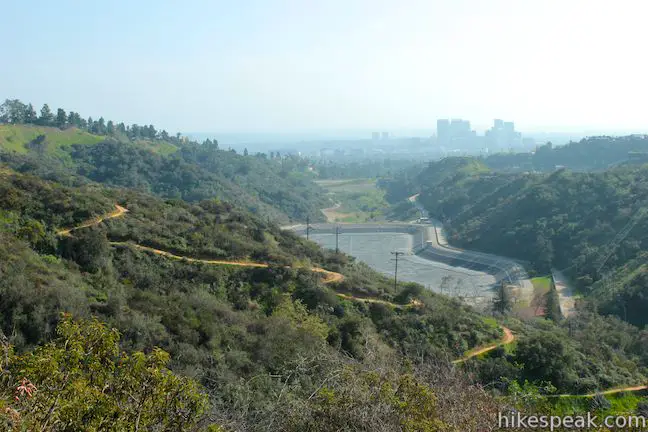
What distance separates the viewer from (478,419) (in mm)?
4188

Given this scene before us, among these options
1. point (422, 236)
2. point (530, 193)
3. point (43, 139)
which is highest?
point (43, 139)

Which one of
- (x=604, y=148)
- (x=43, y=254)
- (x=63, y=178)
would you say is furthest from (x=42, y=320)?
(x=604, y=148)

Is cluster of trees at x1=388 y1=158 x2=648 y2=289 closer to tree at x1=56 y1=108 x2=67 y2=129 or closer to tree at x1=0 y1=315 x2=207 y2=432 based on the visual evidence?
tree at x1=0 y1=315 x2=207 y2=432

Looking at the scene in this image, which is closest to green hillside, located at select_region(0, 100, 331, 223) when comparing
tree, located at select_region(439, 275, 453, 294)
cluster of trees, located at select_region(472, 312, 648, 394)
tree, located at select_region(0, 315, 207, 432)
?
tree, located at select_region(439, 275, 453, 294)

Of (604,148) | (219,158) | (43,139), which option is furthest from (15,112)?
(604,148)

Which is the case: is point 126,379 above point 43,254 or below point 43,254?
above

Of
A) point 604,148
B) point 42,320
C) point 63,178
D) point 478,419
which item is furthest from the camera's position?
point 604,148

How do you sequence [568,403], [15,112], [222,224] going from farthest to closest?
1. [15,112]
2. [222,224]
3. [568,403]

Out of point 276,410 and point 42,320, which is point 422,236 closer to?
point 42,320

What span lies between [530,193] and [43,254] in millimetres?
35165

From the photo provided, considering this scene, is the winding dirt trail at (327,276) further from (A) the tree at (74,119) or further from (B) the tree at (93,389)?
(A) the tree at (74,119)

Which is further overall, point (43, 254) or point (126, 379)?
point (43, 254)

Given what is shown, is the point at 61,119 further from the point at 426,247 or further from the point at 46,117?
the point at 426,247

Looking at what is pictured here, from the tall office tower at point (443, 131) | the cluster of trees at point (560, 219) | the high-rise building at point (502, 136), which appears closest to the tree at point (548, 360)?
the cluster of trees at point (560, 219)
